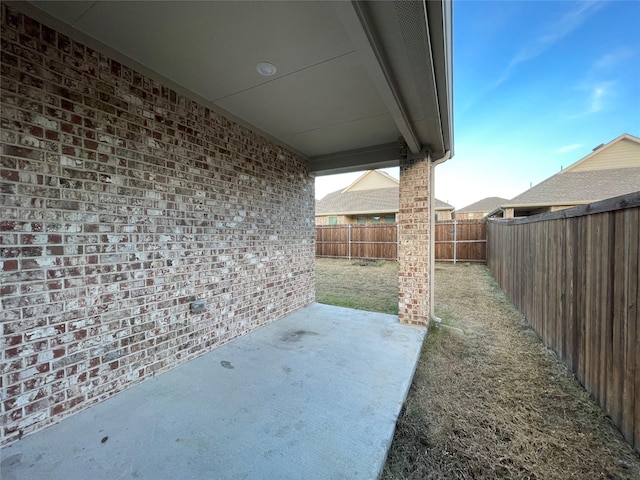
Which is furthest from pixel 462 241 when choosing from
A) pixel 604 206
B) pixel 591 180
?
pixel 604 206

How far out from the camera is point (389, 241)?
1223cm

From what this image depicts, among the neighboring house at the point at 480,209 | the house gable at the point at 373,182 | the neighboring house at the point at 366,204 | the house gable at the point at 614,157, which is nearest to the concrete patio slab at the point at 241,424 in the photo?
the neighboring house at the point at 366,204

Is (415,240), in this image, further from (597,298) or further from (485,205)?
(485,205)

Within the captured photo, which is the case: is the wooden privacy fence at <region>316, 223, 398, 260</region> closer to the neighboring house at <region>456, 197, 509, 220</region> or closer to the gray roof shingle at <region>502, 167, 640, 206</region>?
the gray roof shingle at <region>502, 167, 640, 206</region>

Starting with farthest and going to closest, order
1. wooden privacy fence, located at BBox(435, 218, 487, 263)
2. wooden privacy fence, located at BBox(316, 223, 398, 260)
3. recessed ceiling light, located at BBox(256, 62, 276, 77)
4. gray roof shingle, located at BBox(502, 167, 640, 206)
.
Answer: wooden privacy fence, located at BBox(316, 223, 398, 260) → wooden privacy fence, located at BBox(435, 218, 487, 263) → gray roof shingle, located at BBox(502, 167, 640, 206) → recessed ceiling light, located at BBox(256, 62, 276, 77)

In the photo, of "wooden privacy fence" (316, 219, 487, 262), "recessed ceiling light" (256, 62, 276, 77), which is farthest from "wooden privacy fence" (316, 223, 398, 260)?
"recessed ceiling light" (256, 62, 276, 77)

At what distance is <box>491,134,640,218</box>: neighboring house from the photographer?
10.7 m

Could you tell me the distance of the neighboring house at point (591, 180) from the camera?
35.2 feet

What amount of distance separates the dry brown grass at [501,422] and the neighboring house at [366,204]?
1284cm

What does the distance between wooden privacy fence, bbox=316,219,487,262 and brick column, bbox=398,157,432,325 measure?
826 cm

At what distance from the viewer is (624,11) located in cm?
467

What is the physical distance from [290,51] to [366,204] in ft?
49.8

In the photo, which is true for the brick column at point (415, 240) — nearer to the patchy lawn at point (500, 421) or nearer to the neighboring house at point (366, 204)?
the patchy lawn at point (500, 421)

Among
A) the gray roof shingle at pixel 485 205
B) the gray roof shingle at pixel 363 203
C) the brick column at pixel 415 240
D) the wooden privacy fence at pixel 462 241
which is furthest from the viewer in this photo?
→ the gray roof shingle at pixel 485 205
